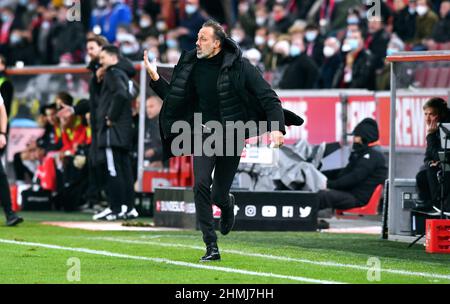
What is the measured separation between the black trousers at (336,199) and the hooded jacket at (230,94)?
5.28 m

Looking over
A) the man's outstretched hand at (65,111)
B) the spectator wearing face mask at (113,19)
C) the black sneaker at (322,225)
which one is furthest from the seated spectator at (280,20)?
the black sneaker at (322,225)

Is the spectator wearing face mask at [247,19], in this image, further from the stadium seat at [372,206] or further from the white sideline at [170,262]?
the white sideline at [170,262]

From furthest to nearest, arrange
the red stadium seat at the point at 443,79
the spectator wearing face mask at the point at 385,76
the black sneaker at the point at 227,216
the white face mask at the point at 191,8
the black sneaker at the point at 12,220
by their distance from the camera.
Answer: the white face mask at the point at 191,8, the spectator wearing face mask at the point at 385,76, the red stadium seat at the point at 443,79, the black sneaker at the point at 12,220, the black sneaker at the point at 227,216

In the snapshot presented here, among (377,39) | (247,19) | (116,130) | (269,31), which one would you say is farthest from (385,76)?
(247,19)

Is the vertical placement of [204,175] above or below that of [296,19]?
below

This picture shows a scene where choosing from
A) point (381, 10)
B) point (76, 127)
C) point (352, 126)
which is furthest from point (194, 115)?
point (381, 10)

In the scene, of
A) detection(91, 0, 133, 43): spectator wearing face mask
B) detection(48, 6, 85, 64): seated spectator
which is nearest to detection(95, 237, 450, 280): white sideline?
detection(91, 0, 133, 43): spectator wearing face mask

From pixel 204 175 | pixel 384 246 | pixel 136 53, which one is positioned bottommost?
pixel 384 246

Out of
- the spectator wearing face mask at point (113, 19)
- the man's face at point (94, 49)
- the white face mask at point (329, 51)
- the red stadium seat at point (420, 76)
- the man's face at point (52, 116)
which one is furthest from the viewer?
the spectator wearing face mask at point (113, 19)

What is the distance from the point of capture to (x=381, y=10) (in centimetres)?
2397

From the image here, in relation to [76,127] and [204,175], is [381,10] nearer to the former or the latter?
[76,127]

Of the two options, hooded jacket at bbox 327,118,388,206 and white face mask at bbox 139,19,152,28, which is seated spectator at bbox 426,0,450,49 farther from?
white face mask at bbox 139,19,152,28

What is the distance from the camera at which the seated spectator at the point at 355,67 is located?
72.1 feet

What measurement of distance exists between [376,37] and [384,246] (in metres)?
8.72
